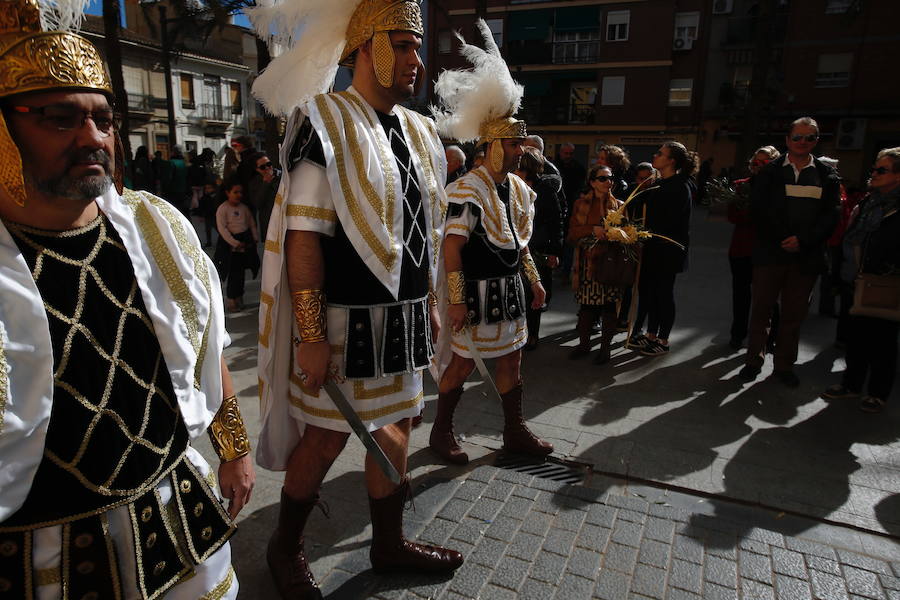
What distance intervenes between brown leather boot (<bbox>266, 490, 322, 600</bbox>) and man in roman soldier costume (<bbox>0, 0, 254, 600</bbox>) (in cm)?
85

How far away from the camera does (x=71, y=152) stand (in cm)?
120

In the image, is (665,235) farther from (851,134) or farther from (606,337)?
(851,134)

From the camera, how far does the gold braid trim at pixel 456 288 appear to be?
3.10 meters

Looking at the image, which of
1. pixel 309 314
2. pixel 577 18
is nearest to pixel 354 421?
pixel 309 314

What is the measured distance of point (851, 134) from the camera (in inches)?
997

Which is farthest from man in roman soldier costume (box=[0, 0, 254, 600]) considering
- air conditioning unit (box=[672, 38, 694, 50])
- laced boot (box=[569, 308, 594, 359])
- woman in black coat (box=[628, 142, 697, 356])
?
air conditioning unit (box=[672, 38, 694, 50])

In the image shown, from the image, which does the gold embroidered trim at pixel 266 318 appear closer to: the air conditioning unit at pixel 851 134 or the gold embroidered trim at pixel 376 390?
the gold embroidered trim at pixel 376 390

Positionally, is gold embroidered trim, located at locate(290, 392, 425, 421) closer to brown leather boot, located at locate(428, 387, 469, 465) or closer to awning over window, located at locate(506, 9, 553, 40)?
brown leather boot, located at locate(428, 387, 469, 465)

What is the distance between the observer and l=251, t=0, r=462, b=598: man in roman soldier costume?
2074 mm

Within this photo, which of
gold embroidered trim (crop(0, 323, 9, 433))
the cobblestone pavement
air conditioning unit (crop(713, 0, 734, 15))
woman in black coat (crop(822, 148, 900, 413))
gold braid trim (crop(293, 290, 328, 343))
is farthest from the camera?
air conditioning unit (crop(713, 0, 734, 15))

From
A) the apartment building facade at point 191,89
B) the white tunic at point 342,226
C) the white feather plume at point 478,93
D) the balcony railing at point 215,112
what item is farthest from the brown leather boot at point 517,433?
A: the balcony railing at point 215,112

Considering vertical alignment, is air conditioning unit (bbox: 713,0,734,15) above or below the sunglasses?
above

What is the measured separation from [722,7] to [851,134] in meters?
8.40

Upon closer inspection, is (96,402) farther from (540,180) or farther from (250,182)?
(250,182)
